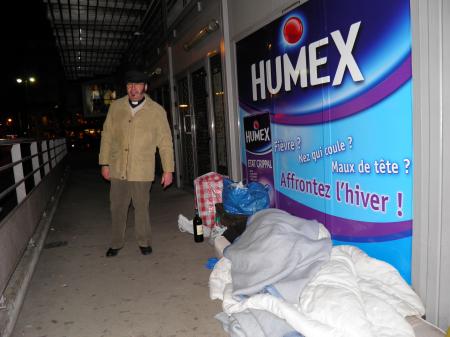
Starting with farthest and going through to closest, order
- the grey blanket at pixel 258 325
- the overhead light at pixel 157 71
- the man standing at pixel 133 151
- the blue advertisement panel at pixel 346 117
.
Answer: the overhead light at pixel 157 71 < the man standing at pixel 133 151 < the blue advertisement panel at pixel 346 117 < the grey blanket at pixel 258 325

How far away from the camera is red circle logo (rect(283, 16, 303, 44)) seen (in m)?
3.26

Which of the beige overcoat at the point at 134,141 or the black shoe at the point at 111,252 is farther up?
the beige overcoat at the point at 134,141

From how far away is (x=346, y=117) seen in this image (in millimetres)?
2818

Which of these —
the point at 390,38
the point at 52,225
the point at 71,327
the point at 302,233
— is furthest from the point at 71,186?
the point at 390,38

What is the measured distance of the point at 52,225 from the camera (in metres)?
5.40

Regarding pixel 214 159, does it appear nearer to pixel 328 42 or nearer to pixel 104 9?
pixel 328 42

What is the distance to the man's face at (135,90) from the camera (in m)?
3.67

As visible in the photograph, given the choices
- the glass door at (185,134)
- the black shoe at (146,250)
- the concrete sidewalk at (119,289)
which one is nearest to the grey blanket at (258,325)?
the concrete sidewalk at (119,289)

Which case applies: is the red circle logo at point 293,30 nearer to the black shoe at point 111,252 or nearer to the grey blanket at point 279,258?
the grey blanket at point 279,258

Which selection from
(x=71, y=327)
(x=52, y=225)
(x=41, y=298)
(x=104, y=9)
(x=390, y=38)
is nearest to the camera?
(x=390, y=38)

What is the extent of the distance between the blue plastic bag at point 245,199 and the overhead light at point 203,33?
2.66 metres

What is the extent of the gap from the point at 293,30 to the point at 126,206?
2.59 meters

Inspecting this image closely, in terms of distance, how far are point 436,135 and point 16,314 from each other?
3215 millimetres

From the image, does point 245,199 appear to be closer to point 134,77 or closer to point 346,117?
point 346,117
